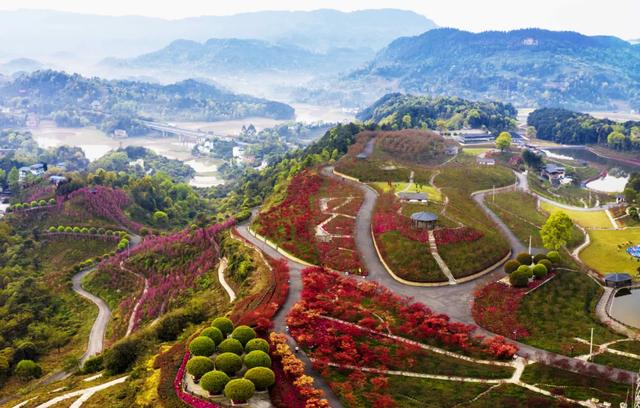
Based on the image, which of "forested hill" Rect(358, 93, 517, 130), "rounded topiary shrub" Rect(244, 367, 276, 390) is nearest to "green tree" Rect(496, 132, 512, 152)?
"forested hill" Rect(358, 93, 517, 130)

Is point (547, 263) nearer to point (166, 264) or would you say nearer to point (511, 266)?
point (511, 266)

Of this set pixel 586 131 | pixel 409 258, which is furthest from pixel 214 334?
pixel 586 131

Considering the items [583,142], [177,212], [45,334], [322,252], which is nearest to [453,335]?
[322,252]

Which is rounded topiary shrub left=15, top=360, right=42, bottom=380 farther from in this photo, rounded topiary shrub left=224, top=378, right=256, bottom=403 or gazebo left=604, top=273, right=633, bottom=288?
gazebo left=604, top=273, right=633, bottom=288

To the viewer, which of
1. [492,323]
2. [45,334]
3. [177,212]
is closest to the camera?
[492,323]

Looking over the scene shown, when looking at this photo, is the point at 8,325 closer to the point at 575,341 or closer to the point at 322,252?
the point at 322,252

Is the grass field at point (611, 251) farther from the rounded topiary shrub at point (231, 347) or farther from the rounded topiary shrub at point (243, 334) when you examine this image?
the rounded topiary shrub at point (231, 347)
